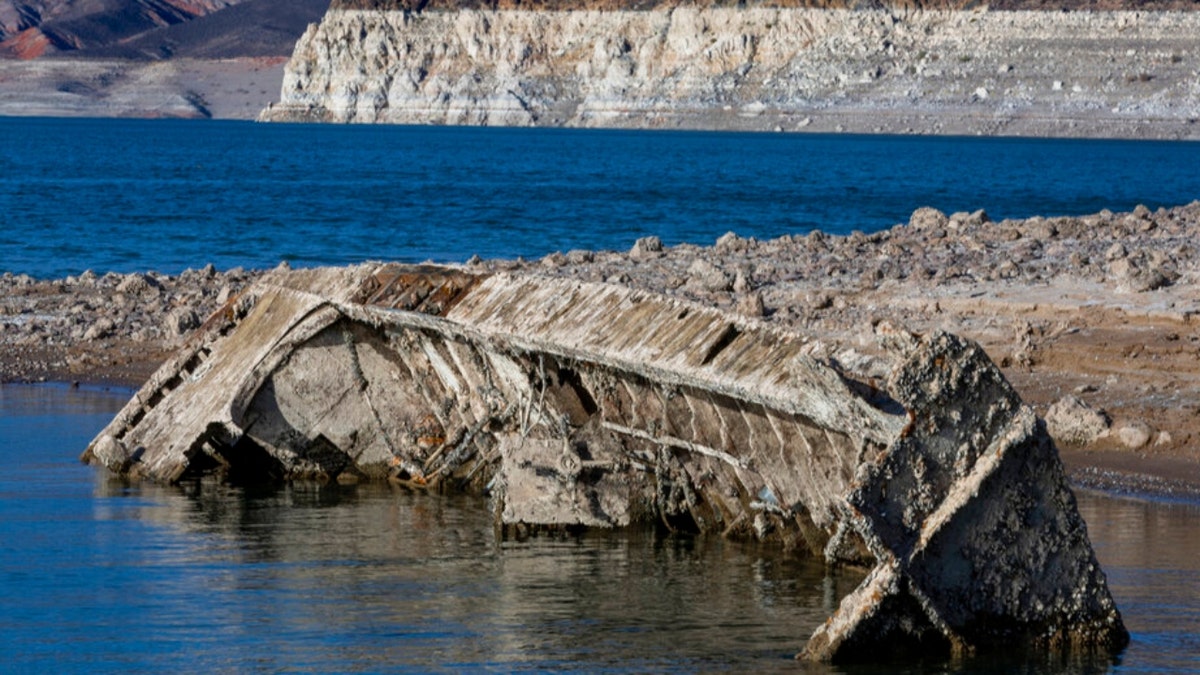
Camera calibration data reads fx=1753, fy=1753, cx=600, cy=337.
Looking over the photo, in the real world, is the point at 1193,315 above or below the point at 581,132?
below

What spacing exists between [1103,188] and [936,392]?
6081 cm

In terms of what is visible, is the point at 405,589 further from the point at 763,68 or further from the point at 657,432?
the point at 763,68

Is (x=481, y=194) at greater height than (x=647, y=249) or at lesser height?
greater

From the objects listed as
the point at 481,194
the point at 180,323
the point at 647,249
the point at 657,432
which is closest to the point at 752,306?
the point at 180,323

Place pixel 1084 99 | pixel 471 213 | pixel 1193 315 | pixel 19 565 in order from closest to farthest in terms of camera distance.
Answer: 1. pixel 19 565
2. pixel 1193 315
3. pixel 471 213
4. pixel 1084 99

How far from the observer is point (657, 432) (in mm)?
8727

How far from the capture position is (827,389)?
6406 mm

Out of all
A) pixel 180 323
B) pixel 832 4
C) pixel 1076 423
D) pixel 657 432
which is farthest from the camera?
pixel 832 4

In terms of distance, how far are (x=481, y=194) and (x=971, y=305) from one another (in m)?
42.4

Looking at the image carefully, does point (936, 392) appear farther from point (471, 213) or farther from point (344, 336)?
point (471, 213)

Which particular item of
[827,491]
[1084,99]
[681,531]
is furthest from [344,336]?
[1084,99]

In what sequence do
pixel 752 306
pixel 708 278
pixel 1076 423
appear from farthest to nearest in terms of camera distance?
pixel 708 278
pixel 752 306
pixel 1076 423

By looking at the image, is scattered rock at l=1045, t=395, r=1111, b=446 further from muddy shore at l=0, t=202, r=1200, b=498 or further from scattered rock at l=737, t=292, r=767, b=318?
scattered rock at l=737, t=292, r=767, b=318

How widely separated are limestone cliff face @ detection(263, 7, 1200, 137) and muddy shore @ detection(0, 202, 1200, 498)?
127 metres
